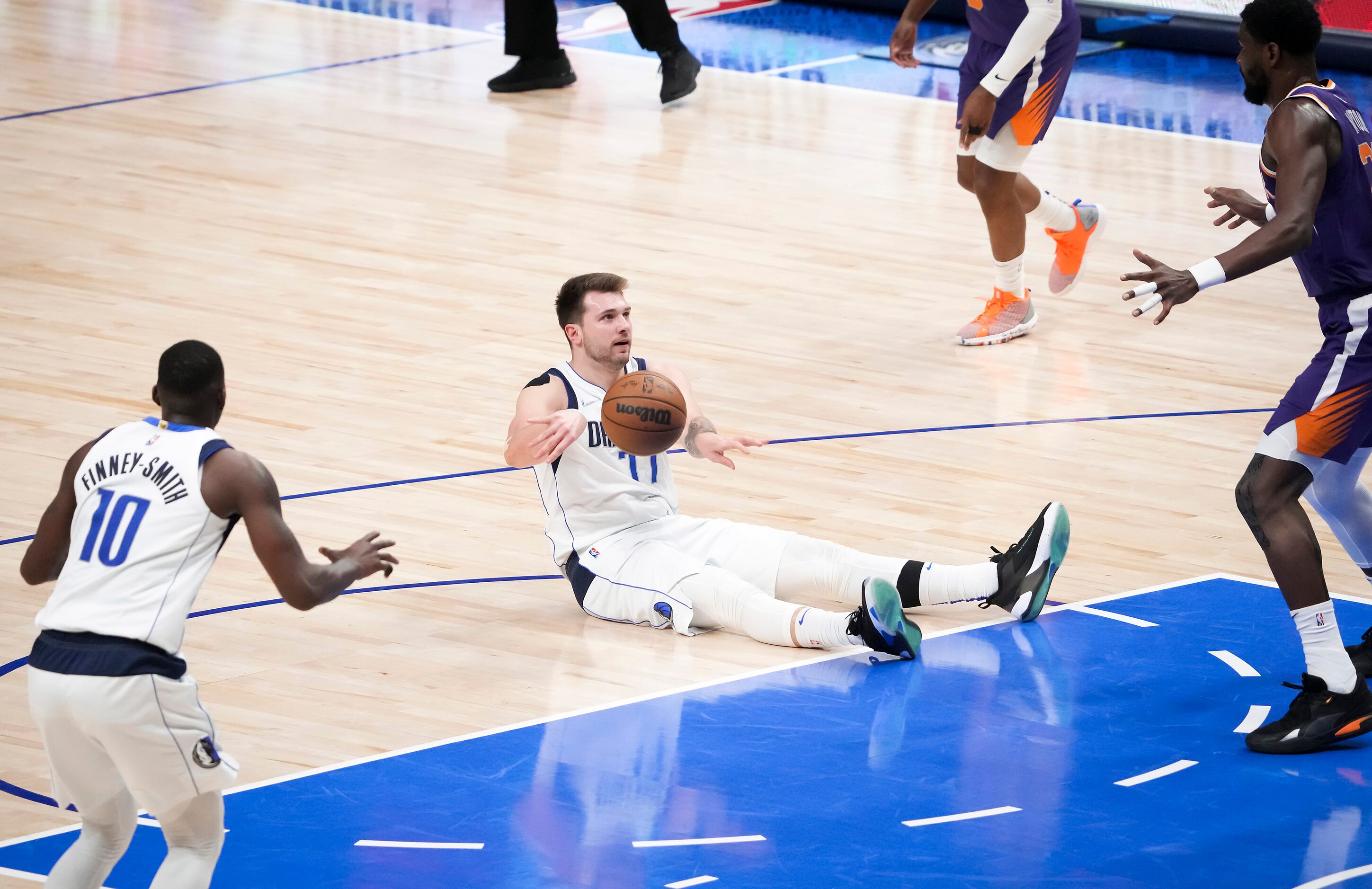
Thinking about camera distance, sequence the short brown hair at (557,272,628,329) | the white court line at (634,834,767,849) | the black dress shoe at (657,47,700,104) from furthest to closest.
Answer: the black dress shoe at (657,47,700,104), the short brown hair at (557,272,628,329), the white court line at (634,834,767,849)

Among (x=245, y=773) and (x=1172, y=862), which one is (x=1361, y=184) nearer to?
(x=1172, y=862)

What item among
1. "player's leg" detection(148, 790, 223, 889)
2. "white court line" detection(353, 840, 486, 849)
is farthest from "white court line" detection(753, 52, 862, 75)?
"player's leg" detection(148, 790, 223, 889)

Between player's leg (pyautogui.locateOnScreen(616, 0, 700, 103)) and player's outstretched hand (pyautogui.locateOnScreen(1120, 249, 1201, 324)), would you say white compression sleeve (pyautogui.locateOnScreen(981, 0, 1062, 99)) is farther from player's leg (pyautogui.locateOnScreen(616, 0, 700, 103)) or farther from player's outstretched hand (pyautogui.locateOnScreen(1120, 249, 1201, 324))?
player's leg (pyautogui.locateOnScreen(616, 0, 700, 103))

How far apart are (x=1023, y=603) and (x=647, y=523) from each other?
1.20m

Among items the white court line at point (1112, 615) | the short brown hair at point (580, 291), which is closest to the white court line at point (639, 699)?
the white court line at point (1112, 615)

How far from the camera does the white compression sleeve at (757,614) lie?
18.2 ft

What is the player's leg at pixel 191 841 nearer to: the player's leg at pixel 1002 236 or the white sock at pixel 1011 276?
the player's leg at pixel 1002 236

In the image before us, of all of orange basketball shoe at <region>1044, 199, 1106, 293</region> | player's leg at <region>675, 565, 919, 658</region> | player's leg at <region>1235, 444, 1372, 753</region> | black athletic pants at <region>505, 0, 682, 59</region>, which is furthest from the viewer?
black athletic pants at <region>505, 0, 682, 59</region>

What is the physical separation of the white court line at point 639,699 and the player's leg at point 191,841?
83 cm

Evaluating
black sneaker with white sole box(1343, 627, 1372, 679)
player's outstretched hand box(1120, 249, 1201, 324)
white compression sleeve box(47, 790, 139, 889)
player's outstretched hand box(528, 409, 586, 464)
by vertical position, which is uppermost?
player's outstretched hand box(1120, 249, 1201, 324)

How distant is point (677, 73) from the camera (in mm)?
14219

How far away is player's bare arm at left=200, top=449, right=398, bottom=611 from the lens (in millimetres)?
3693

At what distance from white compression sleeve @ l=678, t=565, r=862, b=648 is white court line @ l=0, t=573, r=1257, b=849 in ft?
0.28

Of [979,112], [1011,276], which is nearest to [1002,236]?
[1011,276]
